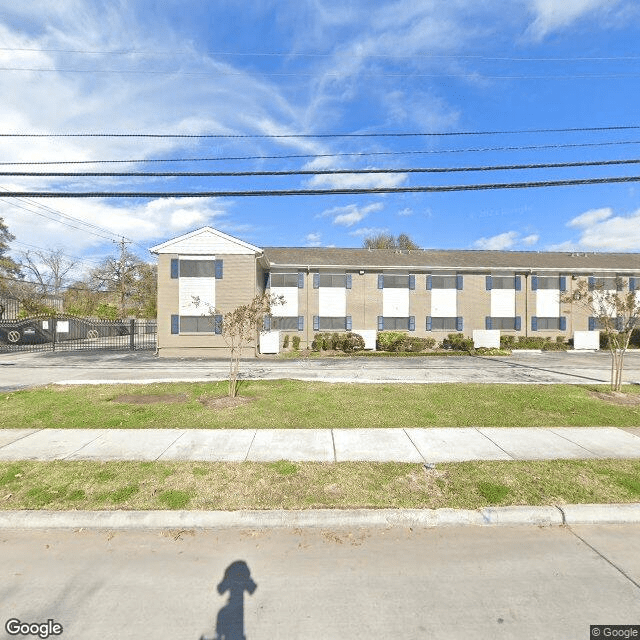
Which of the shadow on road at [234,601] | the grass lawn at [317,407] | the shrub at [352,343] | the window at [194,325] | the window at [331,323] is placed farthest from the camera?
the window at [331,323]

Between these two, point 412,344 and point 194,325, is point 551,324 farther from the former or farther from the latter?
point 194,325

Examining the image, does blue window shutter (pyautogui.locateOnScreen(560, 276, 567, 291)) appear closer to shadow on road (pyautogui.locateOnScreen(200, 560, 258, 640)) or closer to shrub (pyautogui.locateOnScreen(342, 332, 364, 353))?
shrub (pyautogui.locateOnScreen(342, 332, 364, 353))

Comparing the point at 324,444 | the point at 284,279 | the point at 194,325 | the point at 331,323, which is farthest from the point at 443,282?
the point at 324,444

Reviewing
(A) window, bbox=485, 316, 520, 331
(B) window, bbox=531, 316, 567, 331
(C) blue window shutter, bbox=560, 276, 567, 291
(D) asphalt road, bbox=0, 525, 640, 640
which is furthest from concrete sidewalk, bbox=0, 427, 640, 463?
(C) blue window shutter, bbox=560, 276, 567, 291

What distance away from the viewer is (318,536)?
3748mm

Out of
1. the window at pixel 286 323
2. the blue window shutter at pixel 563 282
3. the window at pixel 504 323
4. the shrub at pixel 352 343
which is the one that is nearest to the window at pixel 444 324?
the window at pixel 504 323

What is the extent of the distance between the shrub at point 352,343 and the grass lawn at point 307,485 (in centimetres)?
1633

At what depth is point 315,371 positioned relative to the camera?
14.5 meters

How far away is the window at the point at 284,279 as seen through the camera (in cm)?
2405

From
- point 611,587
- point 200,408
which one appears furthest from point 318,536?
point 200,408

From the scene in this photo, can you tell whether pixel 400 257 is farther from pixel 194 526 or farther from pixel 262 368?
pixel 194 526

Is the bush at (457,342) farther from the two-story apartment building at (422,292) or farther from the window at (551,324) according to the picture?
the window at (551,324)

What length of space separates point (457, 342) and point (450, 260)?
23.7 ft

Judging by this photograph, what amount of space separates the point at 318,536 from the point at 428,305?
892 inches
